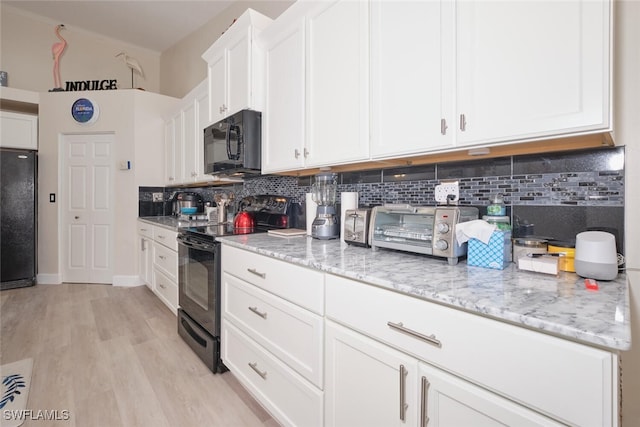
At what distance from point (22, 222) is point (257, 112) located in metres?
3.72

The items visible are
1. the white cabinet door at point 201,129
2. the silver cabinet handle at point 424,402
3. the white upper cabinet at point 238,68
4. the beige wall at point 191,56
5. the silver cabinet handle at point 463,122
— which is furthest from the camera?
the beige wall at point 191,56

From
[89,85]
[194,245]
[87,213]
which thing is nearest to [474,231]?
[194,245]

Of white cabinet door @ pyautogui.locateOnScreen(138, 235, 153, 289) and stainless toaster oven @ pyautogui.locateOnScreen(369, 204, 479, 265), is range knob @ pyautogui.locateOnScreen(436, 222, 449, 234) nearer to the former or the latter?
stainless toaster oven @ pyautogui.locateOnScreen(369, 204, 479, 265)

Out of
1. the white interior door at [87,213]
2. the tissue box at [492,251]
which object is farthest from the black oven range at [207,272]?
the white interior door at [87,213]

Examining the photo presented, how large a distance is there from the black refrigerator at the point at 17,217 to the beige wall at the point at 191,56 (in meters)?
2.06

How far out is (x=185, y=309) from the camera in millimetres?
2328

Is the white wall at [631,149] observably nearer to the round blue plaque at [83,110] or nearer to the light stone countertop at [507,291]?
the light stone countertop at [507,291]

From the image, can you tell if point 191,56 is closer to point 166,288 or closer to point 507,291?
point 166,288

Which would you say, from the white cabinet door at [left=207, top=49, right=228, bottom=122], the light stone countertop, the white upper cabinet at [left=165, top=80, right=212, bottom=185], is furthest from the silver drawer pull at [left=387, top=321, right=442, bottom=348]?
the white upper cabinet at [left=165, top=80, right=212, bottom=185]

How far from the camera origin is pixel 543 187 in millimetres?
1173

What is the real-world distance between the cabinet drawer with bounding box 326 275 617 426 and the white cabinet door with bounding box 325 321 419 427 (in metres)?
0.06

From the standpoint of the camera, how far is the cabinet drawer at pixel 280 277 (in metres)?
1.22

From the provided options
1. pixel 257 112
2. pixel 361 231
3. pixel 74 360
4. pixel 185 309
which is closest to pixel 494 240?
pixel 361 231

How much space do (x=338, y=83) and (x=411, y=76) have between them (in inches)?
17.4
